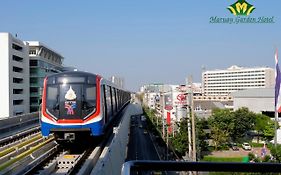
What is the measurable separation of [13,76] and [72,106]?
37.3 m

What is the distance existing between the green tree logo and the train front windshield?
30.6 feet

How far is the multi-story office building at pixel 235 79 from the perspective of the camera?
11954 centimetres

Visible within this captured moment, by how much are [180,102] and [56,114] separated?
29265 millimetres

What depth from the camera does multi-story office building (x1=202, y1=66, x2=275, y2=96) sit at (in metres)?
120

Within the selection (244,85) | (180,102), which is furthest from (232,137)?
(244,85)

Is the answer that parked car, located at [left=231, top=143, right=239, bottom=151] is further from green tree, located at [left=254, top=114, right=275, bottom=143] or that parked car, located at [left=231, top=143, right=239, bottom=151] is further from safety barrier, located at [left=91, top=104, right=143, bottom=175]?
safety barrier, located at [left=91, top=104, right=143, bottom=175]

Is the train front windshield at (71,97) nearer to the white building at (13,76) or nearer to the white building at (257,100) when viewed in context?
the white building at (13,76)

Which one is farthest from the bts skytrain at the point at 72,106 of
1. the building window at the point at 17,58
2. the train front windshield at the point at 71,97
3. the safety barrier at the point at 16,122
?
the building window at the point at 17,58

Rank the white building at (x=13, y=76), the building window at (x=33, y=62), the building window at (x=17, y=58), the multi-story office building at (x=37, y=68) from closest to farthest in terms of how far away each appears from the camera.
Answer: the white building at (x=13, y=76), the building window at (x=17, y=58), the multi-story office building at (x=37, y=68), the building window at (x=33, y=62)

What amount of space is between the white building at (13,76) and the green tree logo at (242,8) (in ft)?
111

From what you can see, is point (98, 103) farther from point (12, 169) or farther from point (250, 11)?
point (250, 11)

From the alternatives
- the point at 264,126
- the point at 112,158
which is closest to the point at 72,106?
the point at 112,158

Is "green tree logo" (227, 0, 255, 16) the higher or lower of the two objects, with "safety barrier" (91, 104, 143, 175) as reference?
higher

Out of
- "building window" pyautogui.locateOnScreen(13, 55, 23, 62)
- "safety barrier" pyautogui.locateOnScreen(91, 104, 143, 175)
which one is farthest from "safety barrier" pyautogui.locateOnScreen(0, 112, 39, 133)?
"building window" pyautogui.locateOnScreen(13, 55, 23, 62)
